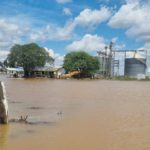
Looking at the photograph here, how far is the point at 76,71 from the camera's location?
11244 cm

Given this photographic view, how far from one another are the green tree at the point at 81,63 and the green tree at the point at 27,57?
29.5 feet

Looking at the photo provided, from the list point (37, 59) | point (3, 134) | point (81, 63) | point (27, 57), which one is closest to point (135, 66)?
point (81, 63)

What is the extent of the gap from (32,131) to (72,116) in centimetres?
413

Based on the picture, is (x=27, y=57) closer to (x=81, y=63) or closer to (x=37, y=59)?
(x=37, y=59)

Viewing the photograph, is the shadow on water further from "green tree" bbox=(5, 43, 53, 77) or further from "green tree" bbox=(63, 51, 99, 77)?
"green tree" bbox=(63, 51, 99, 77)

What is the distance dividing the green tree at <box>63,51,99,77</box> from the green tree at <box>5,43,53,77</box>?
8.99 meters

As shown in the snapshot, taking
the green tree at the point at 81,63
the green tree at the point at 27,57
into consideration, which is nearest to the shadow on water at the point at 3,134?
the green tree at the point at 27,57

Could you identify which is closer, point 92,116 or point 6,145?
point 6,145

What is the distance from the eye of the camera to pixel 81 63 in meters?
110

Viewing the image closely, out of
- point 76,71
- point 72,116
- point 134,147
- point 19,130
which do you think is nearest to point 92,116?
point 72,116

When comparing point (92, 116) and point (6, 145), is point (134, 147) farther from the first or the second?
point (92, 116)

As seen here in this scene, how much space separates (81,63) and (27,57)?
1641 cm

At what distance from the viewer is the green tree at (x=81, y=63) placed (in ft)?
362

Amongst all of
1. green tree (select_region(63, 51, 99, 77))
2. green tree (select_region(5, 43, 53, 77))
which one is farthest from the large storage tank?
green tree (select_region(5, 43, 53, 77))
